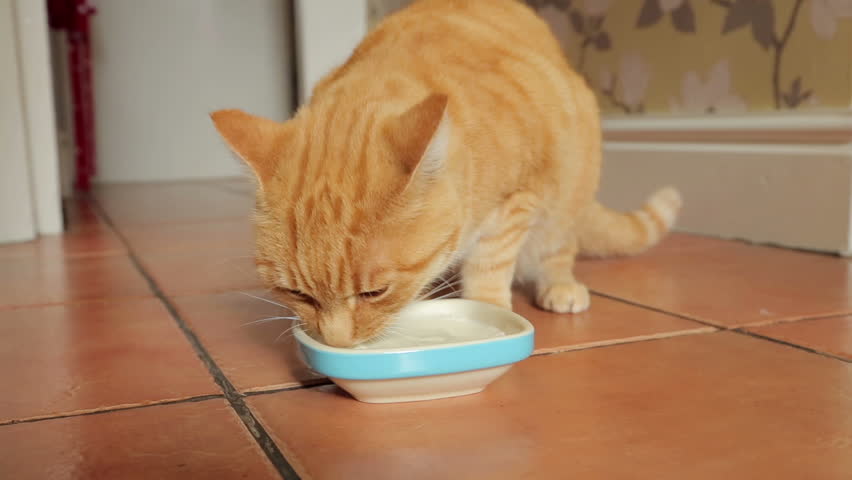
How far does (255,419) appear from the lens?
0.90 meters

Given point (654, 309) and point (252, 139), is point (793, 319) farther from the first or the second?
point (252, 139)

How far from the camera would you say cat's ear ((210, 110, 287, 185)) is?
1009 millimetres

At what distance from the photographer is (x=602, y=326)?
1288 mm

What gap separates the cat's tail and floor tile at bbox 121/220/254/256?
0.88 meters

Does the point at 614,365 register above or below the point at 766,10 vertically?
below

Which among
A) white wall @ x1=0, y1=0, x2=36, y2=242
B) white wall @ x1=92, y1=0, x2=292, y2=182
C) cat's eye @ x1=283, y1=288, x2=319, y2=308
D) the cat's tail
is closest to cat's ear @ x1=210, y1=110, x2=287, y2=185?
cat's eye @ x1=283, y1=288, x2=319, y2=308

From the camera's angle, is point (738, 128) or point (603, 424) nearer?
point (603, 424)

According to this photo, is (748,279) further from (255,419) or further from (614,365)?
(255,419)

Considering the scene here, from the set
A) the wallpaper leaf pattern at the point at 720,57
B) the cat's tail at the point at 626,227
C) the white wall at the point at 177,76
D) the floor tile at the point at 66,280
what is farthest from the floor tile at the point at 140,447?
the white wall at the point at 177,76

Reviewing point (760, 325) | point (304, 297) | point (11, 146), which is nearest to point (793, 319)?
point (760, 325)

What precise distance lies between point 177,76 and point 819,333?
3.95 meters

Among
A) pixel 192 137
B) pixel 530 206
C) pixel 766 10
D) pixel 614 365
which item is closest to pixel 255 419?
pixel 614 365

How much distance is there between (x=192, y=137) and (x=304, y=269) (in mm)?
3790

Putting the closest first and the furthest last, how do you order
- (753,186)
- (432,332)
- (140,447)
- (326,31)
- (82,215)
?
(140,447)
(432,332)
(753,186)
(82,215)
(326,31)
